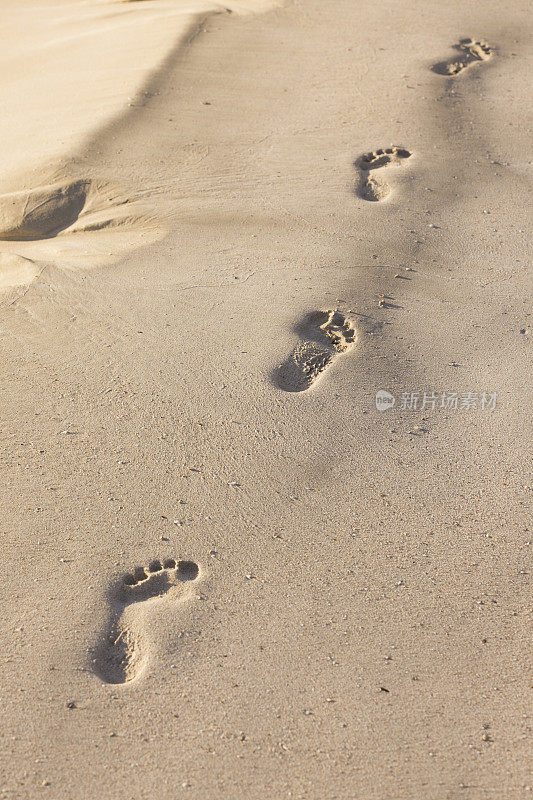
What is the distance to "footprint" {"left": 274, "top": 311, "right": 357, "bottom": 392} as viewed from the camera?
319cm

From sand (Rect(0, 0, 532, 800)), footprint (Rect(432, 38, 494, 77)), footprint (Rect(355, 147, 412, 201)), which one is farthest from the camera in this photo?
footprint (Rect(432, 38, 494, 77))

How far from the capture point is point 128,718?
6.94ft

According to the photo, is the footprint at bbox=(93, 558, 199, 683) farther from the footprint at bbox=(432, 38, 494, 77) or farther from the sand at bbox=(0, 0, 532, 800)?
the footprint at bbox=(432, 38, 494, 77)

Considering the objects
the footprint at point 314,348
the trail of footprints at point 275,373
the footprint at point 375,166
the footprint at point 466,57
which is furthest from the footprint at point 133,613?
the footprint at point 466,57

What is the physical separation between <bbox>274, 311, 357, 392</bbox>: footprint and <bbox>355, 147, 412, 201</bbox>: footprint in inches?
47.1

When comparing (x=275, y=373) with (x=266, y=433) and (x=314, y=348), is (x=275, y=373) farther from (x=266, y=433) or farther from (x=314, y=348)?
(x=266, y=433)

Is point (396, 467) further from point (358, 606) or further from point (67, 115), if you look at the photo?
point (67, 115)

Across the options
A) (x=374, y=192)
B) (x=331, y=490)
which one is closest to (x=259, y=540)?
(x=331, y=490)

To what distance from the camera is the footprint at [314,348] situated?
319 cm
